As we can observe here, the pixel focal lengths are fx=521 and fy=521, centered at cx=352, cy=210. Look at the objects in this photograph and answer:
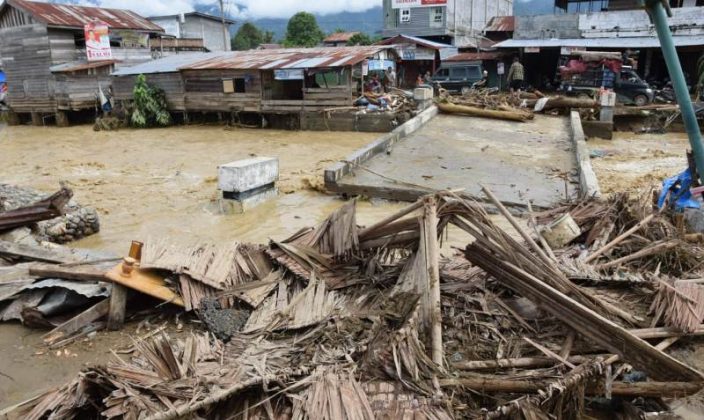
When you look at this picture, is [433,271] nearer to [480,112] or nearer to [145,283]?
[145,283]

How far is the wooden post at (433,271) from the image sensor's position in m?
3.36

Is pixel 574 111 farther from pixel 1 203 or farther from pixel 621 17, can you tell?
pixel 1 203

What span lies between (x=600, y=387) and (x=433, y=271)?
4.20 feet

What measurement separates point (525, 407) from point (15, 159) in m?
19.1

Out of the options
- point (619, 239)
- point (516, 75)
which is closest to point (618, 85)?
point (516, 75)

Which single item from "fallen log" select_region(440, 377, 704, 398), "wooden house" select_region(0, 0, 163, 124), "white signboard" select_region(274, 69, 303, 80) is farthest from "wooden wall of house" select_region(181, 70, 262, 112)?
"fallen log" select_region(440, 377, 704, 398)

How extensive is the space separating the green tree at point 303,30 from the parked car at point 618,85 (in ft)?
115

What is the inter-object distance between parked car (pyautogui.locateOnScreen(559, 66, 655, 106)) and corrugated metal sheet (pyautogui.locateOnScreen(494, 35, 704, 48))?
13.6 feet

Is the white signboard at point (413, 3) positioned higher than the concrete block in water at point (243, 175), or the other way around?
the white signboard at point (413, 3)

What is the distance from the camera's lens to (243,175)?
9.54 m

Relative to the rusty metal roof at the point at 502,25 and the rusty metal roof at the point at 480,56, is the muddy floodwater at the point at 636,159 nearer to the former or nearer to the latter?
the rusty metal roof at the point at 480,56

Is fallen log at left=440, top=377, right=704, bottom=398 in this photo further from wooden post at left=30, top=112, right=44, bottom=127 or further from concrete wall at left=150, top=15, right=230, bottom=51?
concrete wall at left=150, top=15, right=230, bottom=51

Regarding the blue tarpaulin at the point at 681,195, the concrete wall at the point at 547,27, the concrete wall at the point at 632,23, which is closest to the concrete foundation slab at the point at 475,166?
the blue tarpaulin at the point at 681,195

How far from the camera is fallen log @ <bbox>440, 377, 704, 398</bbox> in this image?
10.3 feet
